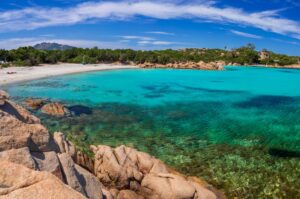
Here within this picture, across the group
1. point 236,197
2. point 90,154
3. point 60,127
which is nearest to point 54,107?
point 60,127

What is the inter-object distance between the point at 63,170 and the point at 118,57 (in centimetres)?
11132

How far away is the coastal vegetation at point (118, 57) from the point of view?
93250 mm

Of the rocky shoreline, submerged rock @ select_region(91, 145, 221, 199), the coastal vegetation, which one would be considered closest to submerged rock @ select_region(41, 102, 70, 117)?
the rocky shoreline

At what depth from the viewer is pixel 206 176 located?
57.6ft

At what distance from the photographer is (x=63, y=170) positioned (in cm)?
980

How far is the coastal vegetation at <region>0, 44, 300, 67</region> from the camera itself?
9325 centimetres

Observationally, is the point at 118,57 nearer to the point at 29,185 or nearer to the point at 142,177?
the point at 142,177

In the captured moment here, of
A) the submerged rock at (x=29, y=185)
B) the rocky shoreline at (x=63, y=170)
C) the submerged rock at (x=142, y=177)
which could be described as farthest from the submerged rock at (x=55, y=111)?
the submerged rock at (x=29, y=185)

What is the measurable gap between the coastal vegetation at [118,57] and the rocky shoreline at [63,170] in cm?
7513

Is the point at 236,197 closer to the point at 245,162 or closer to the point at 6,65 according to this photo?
the point at 245,162

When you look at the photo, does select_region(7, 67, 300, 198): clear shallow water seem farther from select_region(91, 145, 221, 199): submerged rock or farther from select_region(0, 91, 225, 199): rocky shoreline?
select_region(91, 145, 221, 199): submerged rock

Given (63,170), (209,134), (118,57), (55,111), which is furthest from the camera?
(118,57)

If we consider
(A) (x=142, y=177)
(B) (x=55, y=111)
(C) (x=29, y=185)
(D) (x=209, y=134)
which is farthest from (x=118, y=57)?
(C) (x=29, y=185)

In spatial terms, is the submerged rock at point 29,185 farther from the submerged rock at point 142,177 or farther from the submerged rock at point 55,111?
the submerged rock at point 55,111
